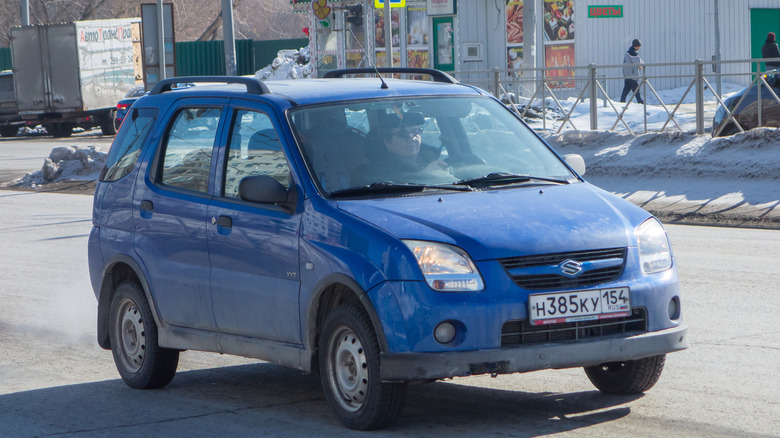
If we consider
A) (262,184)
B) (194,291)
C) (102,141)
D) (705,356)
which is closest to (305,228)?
(262,184)

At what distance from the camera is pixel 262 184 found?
5.77m

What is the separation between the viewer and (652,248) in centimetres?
552

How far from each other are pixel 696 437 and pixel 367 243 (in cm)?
168

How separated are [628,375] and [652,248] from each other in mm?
808

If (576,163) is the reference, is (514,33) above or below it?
above

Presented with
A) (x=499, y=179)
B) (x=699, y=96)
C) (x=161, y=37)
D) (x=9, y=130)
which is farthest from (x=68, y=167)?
(x=499, y=179)

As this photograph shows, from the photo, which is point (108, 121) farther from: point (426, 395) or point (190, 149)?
point (426, 395)

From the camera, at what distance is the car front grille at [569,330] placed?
5188 millimetres

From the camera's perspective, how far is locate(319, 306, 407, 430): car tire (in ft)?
17.3

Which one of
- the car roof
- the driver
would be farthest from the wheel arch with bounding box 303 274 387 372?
the car roof

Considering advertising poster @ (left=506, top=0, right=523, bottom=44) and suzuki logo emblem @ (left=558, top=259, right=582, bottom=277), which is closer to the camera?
suzuki logo emblem @ (left=558, top=259, right=582, bottom=277)

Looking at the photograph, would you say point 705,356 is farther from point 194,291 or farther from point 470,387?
point 194,291

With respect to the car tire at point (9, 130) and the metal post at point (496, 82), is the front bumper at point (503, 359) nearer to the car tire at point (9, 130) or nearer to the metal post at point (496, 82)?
the metal post at point (496, 82)

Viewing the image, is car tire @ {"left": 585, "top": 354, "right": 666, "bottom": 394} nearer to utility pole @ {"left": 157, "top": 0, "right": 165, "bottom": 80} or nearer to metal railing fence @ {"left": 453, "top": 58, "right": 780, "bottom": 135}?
metal railing fence @ {"left": 453, "top": 58, "right": 780, "bottom": 135}
